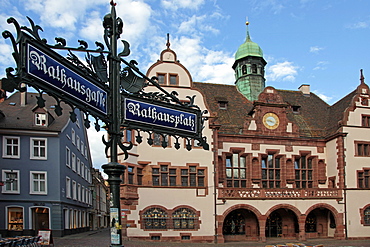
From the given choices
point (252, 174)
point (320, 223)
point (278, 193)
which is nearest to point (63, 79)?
point (252, 174)

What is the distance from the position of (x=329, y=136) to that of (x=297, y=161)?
3.16 meters

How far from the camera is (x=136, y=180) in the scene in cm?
2661

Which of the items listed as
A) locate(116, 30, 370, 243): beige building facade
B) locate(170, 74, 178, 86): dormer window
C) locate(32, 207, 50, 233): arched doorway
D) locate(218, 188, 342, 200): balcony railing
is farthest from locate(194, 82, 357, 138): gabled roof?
locate(32, 207, 50, 233): arched doorway

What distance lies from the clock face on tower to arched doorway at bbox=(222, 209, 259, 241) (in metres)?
6.54

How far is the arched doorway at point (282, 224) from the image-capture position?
30.9 m

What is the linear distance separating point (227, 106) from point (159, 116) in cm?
2770

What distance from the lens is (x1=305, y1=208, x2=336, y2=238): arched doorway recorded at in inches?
1233

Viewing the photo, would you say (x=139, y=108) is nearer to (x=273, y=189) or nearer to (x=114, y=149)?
(x=114, y=149)

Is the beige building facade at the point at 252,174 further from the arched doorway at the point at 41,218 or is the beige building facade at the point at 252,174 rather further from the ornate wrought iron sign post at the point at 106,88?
the ornate wrought iron sign post at the point at 106,88

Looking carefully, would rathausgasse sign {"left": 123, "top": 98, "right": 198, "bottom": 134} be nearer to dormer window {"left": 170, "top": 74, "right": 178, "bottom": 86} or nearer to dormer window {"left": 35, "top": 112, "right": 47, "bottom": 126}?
dormer window {"left": 170, "top": 74, "right": 178, "bottom": 86}

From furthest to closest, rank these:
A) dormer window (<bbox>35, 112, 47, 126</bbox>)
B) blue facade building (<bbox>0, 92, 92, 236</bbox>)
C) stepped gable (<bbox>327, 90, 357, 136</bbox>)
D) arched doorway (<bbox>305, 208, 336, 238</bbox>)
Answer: stepped gable (<bbox>327, 90, 357, 136</bbox>) < arched doorway (<bbox>305, 208, 336, 238</bbox>) < dormer window (<bbox>35, 112, 47, 126</bbox>) < blue facade building (<bbox>0, 92, 92, 236</bbox>)

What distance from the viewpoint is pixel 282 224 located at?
31.1 metres

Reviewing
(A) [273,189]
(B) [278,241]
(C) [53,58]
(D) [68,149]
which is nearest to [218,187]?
(A) [273,189]

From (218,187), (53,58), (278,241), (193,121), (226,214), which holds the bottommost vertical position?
(278,241)
